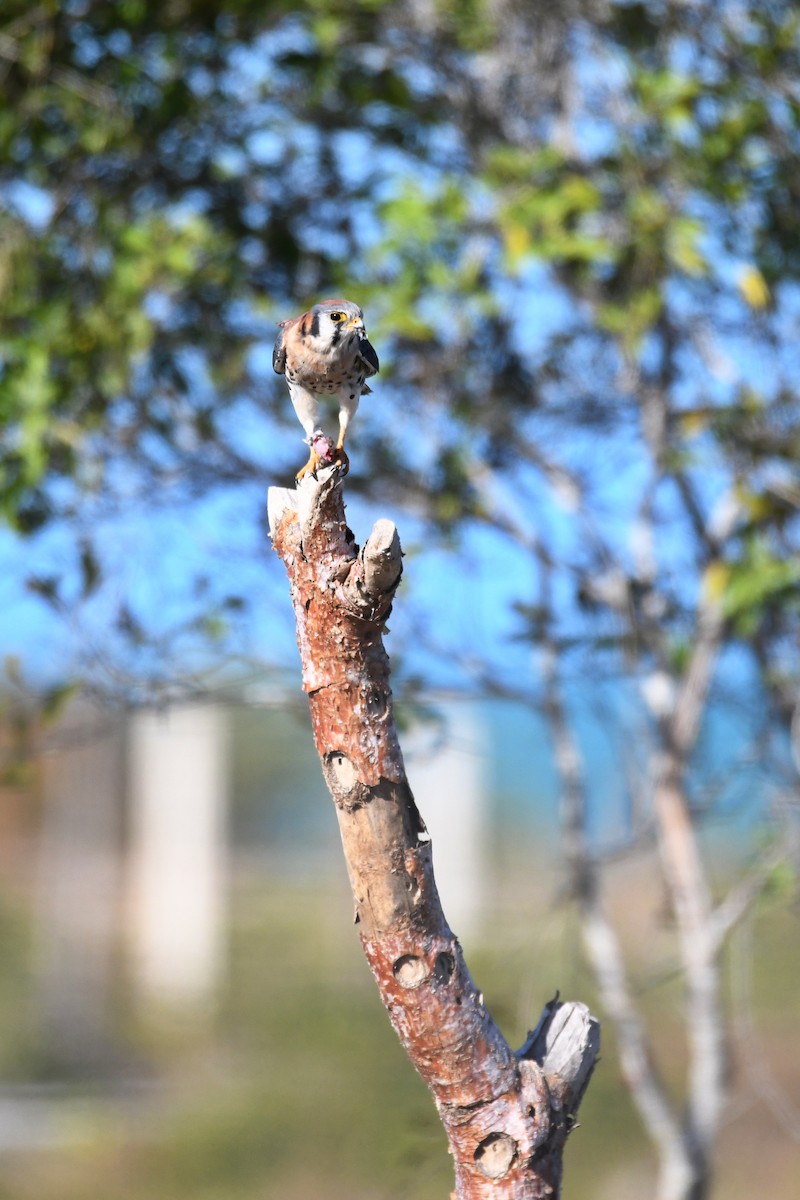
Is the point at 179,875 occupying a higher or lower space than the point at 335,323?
higher

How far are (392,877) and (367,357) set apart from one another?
1.75ft

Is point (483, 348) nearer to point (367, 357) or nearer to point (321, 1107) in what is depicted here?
point (367, 357)

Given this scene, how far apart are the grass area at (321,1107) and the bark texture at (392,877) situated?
2523 mm

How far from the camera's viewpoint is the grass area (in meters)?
6.47

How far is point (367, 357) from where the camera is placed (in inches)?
55.7

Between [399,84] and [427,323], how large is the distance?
540 mm

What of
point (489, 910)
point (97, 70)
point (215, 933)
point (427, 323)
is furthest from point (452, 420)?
point (215, 933)

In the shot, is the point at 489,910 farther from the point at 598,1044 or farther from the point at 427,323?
the point at 598,1044

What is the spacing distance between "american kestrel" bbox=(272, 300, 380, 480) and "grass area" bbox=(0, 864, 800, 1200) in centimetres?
262

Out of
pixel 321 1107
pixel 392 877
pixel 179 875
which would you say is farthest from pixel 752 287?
pixel 179 875

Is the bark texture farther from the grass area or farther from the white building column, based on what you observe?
the white building column

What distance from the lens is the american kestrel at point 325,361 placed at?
1.36 meters

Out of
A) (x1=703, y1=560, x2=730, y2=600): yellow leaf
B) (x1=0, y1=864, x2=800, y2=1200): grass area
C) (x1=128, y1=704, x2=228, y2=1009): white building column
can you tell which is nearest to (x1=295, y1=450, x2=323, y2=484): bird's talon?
(x1=703, y1=560, x2=730, y2=600): yellow leaf

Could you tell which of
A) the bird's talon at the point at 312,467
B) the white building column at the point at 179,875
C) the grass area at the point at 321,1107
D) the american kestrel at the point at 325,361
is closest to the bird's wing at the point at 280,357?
the american kestrel at the point at 325,361
